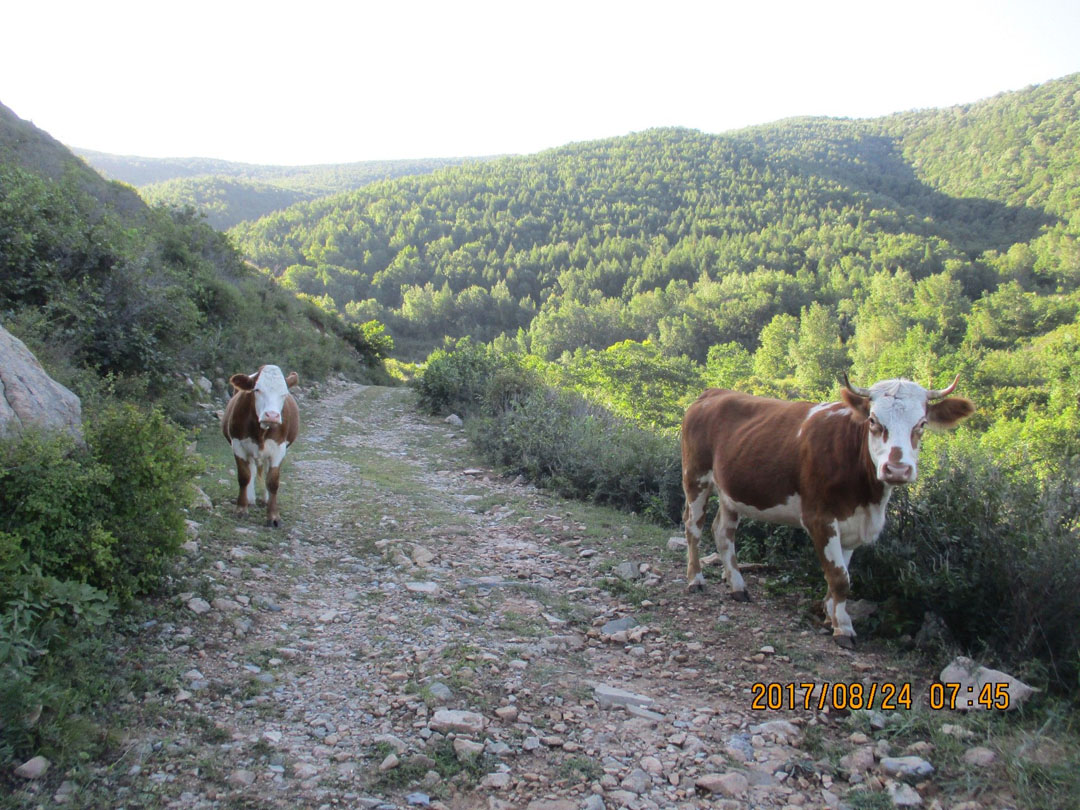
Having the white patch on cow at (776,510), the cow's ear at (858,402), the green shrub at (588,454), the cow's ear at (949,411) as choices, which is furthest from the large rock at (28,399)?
the cow's ear at (949,411)

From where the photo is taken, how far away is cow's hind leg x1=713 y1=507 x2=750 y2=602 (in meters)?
5.70

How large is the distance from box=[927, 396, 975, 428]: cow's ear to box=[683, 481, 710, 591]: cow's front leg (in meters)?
2.05

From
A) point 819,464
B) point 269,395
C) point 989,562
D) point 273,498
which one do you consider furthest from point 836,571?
point 269,395

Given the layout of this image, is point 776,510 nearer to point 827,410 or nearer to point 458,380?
point 827,410

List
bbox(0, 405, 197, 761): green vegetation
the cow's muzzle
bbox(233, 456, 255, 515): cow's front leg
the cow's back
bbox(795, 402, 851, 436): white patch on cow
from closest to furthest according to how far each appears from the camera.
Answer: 1. bbox(0, 405, 197, 761): green vegetation
2. bbox(795, 402, 851, 436): white patch on cow
3. the cow's back
4. the cow's muzzle
5. bbox(233, 456, 255, 515): cow's front leg

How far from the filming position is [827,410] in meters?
5.30

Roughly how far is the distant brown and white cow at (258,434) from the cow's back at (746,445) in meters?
4.52

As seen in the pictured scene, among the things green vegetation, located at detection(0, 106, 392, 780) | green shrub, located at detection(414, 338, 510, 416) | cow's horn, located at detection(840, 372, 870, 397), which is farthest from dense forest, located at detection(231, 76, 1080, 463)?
cow's horn, located at detection(840, 372, 870, 397)

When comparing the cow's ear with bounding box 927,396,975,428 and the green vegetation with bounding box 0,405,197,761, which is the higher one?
the cow's ear with bounding box 927,396,975,428

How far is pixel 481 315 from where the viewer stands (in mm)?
103562

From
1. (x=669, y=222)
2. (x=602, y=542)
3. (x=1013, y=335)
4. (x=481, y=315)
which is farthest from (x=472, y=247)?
(x=602, y=542)

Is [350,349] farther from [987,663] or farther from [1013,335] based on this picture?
[1013,335]

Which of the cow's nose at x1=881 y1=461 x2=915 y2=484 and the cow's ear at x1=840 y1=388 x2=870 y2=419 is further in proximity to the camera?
the cow's ear at x1=840 y1=388 x2=870 y2=419

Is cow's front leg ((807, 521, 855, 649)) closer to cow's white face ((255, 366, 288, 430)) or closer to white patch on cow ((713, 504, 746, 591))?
white patch on cow ((713, 504, 746, 591))
